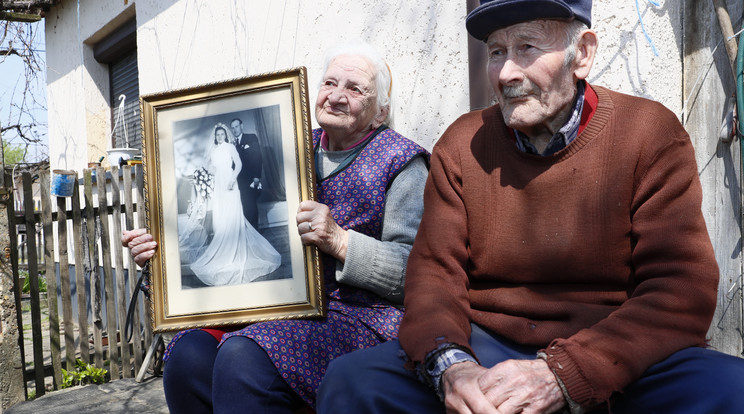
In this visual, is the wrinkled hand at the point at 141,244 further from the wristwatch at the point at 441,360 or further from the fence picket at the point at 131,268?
the fence picket at the point at 131,268

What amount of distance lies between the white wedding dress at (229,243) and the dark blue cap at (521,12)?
3.33ft

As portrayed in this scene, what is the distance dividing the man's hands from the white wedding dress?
91cm

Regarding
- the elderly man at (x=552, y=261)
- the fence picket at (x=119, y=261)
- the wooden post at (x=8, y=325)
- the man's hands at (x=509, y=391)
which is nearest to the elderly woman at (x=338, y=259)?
the elderly man at (x=552, y=261)

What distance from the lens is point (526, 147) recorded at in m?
1.89

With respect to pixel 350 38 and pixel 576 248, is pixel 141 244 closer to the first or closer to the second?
pixel 576 248

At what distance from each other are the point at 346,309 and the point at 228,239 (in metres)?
0.50

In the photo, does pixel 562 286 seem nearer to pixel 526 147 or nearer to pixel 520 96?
pixel 526 147

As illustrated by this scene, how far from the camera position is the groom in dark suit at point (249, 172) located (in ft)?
7.20

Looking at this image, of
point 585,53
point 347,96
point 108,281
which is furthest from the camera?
point 108,281

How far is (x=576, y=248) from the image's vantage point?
1705mm

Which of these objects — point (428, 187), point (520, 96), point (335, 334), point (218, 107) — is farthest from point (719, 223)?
point (218, 107)

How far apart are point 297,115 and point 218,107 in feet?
1.10

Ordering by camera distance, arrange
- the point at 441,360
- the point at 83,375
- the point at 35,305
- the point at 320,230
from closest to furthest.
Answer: the point at 441,360
the point at 320,230
the point at 35,305
the point at 83,375

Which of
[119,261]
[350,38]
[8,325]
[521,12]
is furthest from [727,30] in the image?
[119,261]
